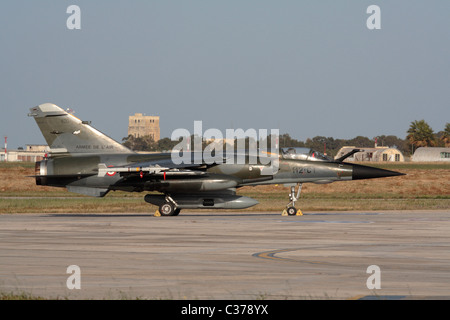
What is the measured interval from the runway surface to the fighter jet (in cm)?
513

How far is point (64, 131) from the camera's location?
3142 cm

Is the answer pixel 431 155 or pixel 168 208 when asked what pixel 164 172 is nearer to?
pixel 168 208

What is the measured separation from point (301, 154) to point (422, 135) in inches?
5422

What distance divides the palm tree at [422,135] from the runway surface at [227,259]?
142 metres

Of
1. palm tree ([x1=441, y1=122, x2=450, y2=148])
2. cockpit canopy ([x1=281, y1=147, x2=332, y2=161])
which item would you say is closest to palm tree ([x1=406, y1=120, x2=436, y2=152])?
palm tree ([x1=441, y1=122, x2=450, y2=148])

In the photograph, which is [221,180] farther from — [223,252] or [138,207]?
[223,252]

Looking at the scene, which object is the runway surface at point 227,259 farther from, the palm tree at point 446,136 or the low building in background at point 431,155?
the palm tree at point 446,136

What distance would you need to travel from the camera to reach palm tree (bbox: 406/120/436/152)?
163 m

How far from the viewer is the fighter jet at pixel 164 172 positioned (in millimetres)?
30844

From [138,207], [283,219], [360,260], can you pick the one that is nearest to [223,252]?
[360,260]

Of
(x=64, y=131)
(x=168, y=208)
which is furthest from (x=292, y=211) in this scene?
(x=64, y=131)

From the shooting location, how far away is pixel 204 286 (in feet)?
38.3

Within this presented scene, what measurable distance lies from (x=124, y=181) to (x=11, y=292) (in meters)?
20.4
